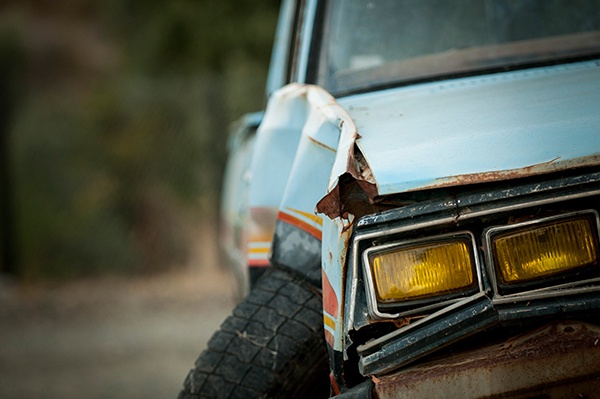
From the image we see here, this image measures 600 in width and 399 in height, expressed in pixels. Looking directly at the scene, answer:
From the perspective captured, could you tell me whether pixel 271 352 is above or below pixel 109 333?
above

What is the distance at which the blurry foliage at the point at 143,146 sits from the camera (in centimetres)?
1234

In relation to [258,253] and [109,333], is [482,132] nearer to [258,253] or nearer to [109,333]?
[258,253]

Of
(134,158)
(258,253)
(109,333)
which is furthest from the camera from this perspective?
(134,158)

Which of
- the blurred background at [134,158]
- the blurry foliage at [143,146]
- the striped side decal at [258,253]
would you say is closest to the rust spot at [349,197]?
the striped side decal at [258,253]

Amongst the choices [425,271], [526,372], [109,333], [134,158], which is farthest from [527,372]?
[134,158]

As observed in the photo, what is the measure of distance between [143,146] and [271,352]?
401 inches

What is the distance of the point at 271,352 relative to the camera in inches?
106

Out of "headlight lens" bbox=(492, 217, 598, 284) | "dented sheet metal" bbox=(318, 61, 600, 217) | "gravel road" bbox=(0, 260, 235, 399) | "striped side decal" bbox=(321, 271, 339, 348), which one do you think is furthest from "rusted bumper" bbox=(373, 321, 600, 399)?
"gravel road" bbox=(0, 260, 235, 399)

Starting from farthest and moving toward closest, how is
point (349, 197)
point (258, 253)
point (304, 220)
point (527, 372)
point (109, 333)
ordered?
point (109, 333) < point (258, 253) < point (304, 220) < point (349, 197) < point (527, 372)

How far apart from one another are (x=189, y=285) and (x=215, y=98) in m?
2.49

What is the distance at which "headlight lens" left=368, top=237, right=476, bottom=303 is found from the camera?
6.53 ft

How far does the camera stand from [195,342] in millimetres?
7125

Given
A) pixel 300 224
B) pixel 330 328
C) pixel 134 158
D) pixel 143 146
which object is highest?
pixel 143 146

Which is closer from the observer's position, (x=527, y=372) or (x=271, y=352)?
(x=527, y=372)
